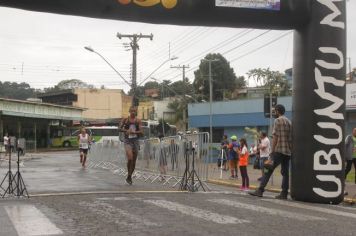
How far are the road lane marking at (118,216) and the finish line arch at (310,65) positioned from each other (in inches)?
137

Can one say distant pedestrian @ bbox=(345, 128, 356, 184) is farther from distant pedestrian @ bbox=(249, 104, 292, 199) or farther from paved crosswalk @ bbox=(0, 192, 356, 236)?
paved crosswalk @ bbox=(0, 192, 356, 236)

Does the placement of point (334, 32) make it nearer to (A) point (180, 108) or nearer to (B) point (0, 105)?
(B) point (0, 105)

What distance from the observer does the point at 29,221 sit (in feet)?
24.5

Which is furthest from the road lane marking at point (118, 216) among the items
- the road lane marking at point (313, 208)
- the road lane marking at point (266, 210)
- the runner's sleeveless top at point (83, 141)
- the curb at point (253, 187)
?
the runner's sleeveless top at point (83, 141)

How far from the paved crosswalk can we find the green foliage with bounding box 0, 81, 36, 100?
342 ft

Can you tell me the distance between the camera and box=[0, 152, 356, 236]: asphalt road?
6953 mm

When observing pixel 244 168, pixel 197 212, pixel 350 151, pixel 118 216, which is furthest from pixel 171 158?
pixel 118 216

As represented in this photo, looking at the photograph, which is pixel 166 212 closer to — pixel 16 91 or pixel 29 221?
pixel 29 221

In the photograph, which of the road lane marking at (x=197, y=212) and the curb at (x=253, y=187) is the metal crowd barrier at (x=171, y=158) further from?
the road lane marking at (x=197, y=212)

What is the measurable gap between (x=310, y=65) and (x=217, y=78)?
73.6 metres

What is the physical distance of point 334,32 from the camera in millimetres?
10852

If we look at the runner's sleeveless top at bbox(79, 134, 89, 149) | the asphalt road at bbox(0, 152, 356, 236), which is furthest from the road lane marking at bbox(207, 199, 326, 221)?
the runner's sleeveless top at bbox(79, 134, 89, 149)

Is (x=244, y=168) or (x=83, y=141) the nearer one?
(x=244, y=168)

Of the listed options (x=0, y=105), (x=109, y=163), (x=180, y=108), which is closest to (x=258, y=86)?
(x=180, y=108)
